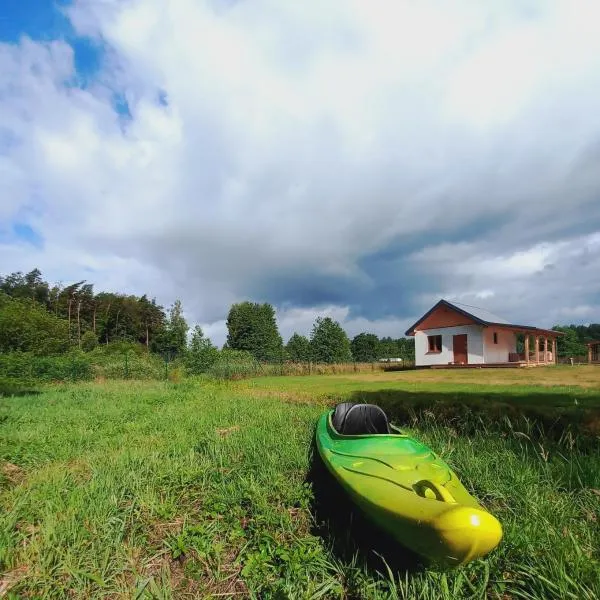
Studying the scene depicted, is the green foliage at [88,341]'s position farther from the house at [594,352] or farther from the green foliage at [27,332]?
the house at [594,352]

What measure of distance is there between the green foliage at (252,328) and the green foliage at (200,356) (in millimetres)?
31352

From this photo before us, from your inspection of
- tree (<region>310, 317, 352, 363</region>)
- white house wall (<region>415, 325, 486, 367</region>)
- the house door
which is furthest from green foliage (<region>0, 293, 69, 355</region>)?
the house door

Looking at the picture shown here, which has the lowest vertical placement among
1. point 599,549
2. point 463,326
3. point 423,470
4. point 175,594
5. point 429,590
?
point 175,594

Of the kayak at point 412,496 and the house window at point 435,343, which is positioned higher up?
the house window at point 435,343

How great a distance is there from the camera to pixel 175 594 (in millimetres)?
3090

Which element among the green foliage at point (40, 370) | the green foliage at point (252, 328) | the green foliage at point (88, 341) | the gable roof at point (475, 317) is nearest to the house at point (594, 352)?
the gable roof at point (475, 317)

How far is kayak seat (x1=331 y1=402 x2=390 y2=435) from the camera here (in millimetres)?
5543

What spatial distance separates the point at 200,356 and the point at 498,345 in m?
21.7

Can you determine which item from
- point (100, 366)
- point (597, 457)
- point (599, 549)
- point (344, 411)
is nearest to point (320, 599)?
point (599, 549)

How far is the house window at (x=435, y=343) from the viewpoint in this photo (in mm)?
30141

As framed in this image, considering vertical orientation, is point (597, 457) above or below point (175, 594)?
above

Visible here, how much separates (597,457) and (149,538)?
192 inches

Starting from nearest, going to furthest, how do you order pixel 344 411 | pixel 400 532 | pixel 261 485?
pixel 400 532 → pixel 261 485 → pixel 344 411

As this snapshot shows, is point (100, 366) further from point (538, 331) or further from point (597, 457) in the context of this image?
point (538, 331)
